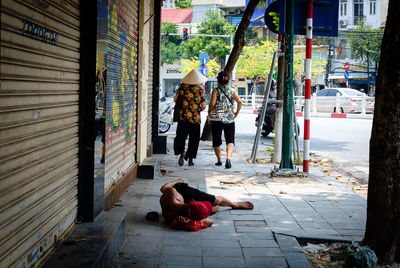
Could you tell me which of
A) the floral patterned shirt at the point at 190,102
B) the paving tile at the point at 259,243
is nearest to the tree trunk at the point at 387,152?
the paving tile at the point at 259,243

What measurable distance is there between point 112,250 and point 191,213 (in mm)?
1343

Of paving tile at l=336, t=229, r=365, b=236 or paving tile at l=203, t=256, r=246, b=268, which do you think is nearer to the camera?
paving tile at l=203, t=256, r=246, b=268

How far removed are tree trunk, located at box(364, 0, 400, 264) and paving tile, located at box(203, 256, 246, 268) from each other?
1.05m

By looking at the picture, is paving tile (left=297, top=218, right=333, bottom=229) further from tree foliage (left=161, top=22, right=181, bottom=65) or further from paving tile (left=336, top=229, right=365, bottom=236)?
tree foliage (left=161, top=22, right=181, bottom=65)

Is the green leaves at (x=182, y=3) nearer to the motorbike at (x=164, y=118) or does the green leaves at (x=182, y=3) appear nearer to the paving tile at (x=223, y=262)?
the motorbike at (x=164, y=118)

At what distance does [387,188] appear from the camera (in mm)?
3893

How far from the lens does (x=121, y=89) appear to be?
21.0 feet

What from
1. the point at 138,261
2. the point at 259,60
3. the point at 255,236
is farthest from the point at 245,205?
the point at 259,60

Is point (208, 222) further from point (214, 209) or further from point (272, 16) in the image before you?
point (272, 16)

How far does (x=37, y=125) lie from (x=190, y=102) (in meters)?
6.14

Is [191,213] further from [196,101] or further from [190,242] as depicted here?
[196,101]

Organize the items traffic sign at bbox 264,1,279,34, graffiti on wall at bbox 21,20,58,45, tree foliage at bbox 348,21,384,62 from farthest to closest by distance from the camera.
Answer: tree foliage at bbox 348,21,384,62 < traffic sign at bbox 264,1,279,34 < graffiti on wall at bbox 21,20,58,45

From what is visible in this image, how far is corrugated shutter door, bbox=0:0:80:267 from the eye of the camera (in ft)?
8.76

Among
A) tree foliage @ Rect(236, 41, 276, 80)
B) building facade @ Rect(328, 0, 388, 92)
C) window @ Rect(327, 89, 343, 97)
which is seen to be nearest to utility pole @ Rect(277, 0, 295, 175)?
window @ Rect(327, 89, 343, 97)
